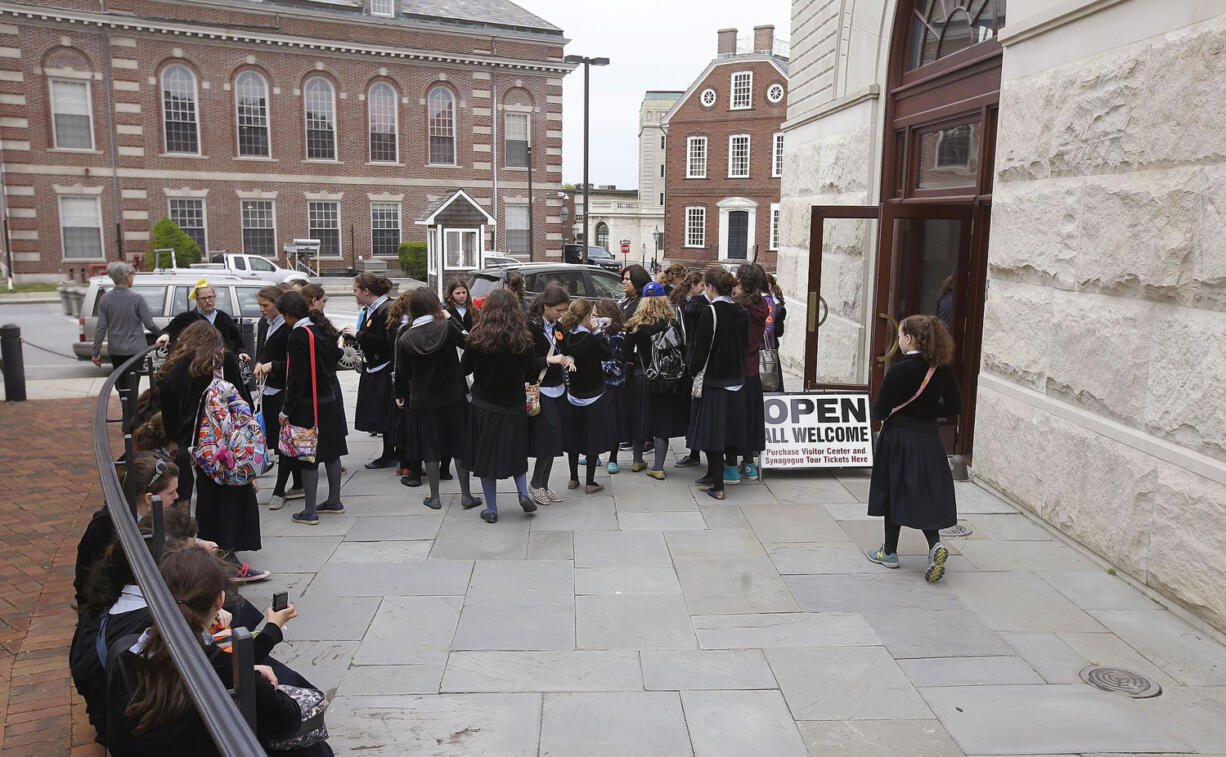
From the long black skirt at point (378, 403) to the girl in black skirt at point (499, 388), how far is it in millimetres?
1656

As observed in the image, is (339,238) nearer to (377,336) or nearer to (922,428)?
(377,336)

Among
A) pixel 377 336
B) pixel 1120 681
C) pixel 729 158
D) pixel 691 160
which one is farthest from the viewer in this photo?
pixel 691 160

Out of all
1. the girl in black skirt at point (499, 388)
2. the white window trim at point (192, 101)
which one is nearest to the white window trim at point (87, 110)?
the white window trim at point (192, 101)

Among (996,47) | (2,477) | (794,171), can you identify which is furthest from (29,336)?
(996,47)

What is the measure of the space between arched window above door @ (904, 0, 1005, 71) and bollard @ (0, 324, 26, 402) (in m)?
11.7

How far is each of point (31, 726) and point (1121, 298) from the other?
21.4 feet

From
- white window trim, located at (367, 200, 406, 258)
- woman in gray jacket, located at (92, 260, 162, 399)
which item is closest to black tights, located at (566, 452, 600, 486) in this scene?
woman in gray jacket, located at (92, 260, 162, 399)

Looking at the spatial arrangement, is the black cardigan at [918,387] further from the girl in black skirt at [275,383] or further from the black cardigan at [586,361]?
the girl in black skirt at [275,383]

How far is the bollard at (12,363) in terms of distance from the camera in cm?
1184

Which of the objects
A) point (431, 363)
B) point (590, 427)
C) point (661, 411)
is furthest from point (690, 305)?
point (431, 363)

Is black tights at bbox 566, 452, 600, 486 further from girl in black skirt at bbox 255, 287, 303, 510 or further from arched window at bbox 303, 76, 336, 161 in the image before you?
arched window at bbox 303, 76, 336, 161

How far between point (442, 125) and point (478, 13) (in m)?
5.61

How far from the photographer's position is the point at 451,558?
6.24 metres

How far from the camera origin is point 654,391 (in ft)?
26.3
